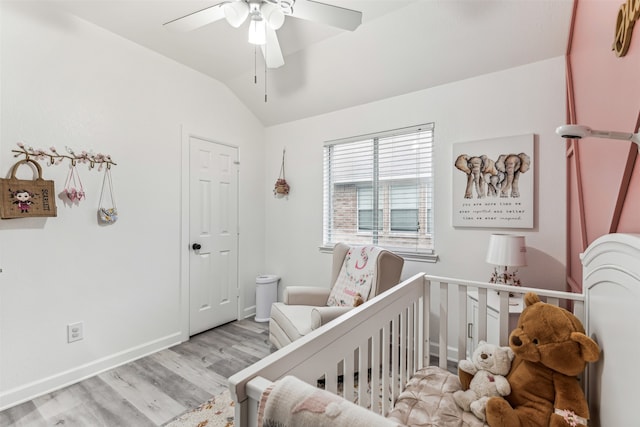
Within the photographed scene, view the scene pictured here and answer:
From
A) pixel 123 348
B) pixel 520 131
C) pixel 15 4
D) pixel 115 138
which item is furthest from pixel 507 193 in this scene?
pixel 15 4

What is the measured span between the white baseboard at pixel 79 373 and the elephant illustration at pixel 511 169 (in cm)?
309

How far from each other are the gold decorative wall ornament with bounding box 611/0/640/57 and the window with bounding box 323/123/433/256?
5.05 feet

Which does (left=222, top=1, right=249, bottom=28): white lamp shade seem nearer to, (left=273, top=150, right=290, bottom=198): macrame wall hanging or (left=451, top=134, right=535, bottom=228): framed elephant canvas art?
(left=451, top=134, right=535, bottom=228): framed elephant canvas art

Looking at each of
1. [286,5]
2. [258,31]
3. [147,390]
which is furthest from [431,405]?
[258,31]

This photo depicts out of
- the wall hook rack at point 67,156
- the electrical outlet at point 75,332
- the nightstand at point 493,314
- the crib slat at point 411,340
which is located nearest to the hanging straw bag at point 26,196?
the wall hook rack at point 67,156

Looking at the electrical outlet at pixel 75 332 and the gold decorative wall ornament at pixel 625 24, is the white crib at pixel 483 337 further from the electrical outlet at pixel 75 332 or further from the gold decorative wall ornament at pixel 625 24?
the electrical outlet at pixel 75 332

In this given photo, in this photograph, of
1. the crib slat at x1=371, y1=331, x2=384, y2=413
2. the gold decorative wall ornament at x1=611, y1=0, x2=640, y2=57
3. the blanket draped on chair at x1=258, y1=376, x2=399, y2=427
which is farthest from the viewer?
the crib slat at x1=371, y1=331, x2=384, y2=413

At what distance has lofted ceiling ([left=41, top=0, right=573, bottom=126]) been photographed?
1927mm

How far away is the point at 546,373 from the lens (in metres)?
1.09

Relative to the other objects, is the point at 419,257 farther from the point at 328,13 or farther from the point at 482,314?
the point at 328,13

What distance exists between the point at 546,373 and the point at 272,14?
80.8 inches

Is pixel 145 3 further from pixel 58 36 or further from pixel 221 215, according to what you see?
pixel 221 215

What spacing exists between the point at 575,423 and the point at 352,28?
202 cm

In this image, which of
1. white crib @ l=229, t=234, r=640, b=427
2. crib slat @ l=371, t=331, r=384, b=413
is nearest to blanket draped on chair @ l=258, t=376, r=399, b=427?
white crib @ l=229, t=234, r=640, b=427
